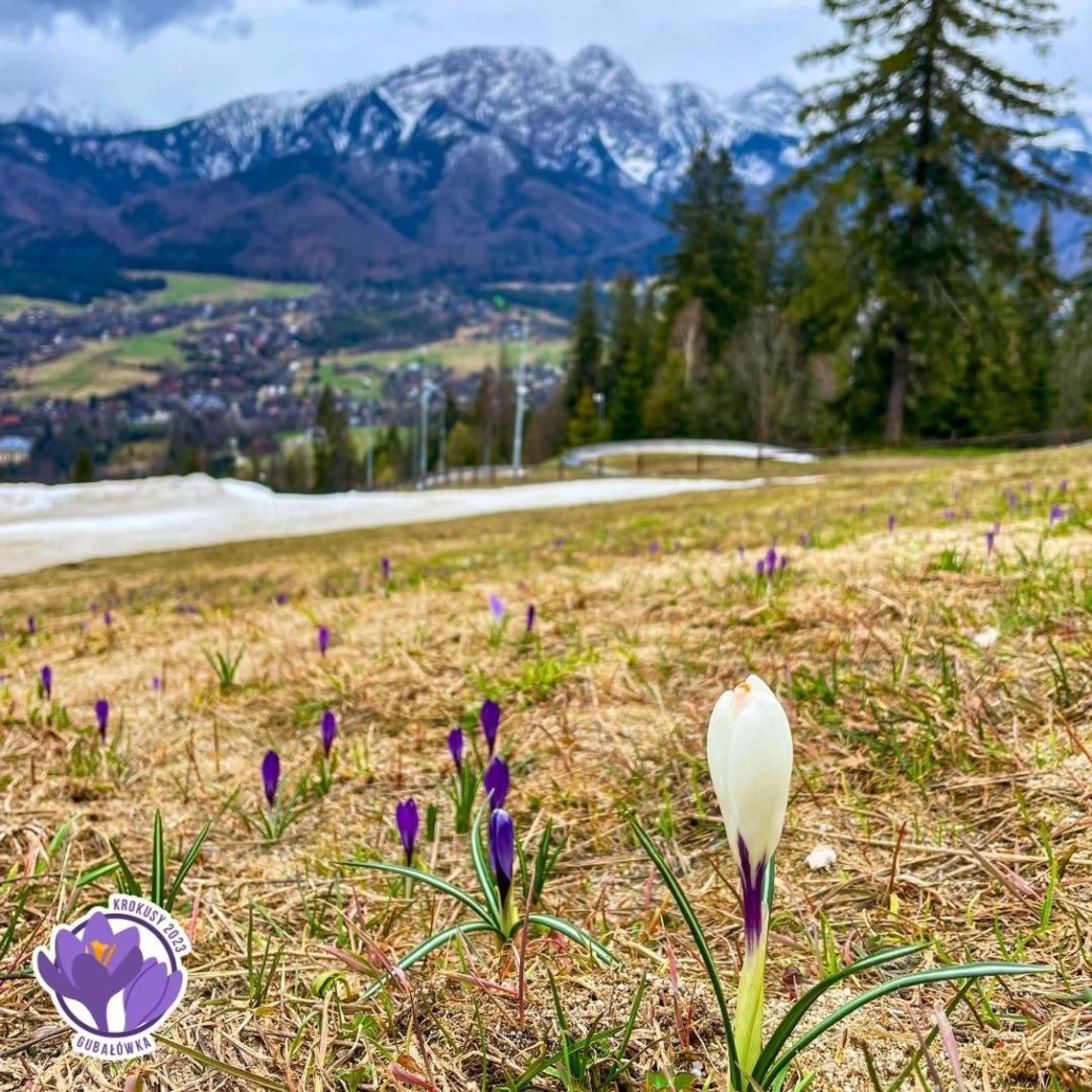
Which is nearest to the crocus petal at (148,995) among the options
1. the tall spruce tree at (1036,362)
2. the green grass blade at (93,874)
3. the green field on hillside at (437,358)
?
the green grass blade at (93,874)

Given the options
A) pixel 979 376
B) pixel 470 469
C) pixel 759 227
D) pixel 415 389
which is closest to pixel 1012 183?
pixel 979 376

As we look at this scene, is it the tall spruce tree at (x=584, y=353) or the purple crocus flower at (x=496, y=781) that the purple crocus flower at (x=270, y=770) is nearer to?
the purple crocus flower at (x=496, y=781)

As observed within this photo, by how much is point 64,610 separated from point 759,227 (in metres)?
53.2

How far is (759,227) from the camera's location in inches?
2106

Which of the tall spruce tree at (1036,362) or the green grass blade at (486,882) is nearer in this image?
the green grass blade at (486,882)

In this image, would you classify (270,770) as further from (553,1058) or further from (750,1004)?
(750,1004)

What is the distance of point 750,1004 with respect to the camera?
2.66 feet

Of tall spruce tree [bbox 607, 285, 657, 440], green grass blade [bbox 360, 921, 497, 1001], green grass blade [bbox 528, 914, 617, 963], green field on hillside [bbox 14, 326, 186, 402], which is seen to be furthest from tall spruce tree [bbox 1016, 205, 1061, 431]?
green field on hillside [bbox 14, 326, 186, 402]

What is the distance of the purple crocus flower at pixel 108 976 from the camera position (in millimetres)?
758

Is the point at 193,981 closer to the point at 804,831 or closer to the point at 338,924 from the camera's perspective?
the point at 338,924

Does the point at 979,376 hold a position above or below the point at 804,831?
above

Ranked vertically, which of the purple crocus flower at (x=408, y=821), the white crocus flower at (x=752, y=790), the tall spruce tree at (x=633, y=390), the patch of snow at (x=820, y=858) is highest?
the tall spruce tree at (x=633, y=390)

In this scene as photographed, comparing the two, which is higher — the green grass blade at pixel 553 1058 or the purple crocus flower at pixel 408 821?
the purple crocus flower at pixel 408 821

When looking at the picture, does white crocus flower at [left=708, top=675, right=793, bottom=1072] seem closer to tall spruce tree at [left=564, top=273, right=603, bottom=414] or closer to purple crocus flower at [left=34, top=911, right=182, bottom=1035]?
purple crocus flower at [left=34, top=911, right=182, bottom=1035]
